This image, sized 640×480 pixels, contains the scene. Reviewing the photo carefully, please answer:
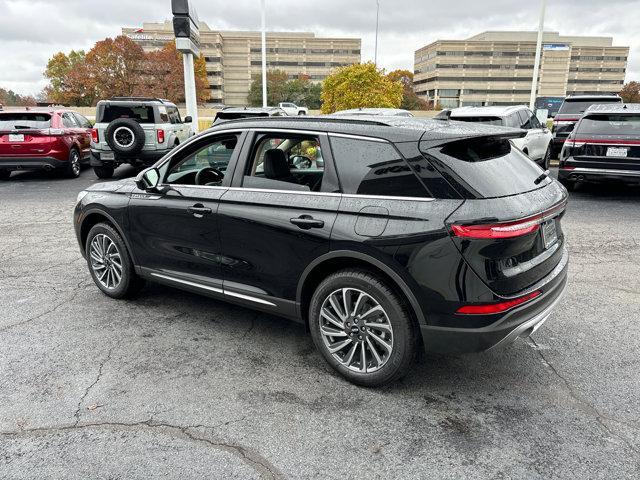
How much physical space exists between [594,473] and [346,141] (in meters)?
2.30

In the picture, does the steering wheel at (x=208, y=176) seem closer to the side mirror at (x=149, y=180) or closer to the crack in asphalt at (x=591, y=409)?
the side mirror at (x=149, y=180)

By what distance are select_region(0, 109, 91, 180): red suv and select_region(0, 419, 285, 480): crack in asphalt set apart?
35.6 ft

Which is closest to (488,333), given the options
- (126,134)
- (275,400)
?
(275,400)

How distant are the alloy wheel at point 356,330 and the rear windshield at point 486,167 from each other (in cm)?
92

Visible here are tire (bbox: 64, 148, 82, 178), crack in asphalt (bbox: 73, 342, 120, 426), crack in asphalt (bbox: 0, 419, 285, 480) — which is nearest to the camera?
crack in asphalt (bbox: 0, 419, 285, 480)

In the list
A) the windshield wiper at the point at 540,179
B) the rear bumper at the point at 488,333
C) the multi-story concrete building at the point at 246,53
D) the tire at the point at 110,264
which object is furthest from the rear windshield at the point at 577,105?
the multi-story concrete building at the point at 246,53

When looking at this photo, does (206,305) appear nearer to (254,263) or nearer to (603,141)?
(254,263)

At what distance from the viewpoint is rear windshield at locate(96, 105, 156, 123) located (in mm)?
12438

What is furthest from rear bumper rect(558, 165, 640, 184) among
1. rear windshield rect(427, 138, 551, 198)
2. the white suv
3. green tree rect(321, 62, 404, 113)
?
green tree rect(321, 62, 404, 113)

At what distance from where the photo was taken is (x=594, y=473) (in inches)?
95.7

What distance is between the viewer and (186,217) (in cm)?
404

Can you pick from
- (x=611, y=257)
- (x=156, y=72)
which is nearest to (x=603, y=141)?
(x=611, y=257)

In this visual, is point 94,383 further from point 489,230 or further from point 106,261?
point 489,230

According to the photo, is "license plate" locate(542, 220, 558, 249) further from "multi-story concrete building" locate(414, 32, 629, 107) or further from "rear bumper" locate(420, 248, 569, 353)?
"multi-story concrete building" locate(414, 32, 629, 107)
